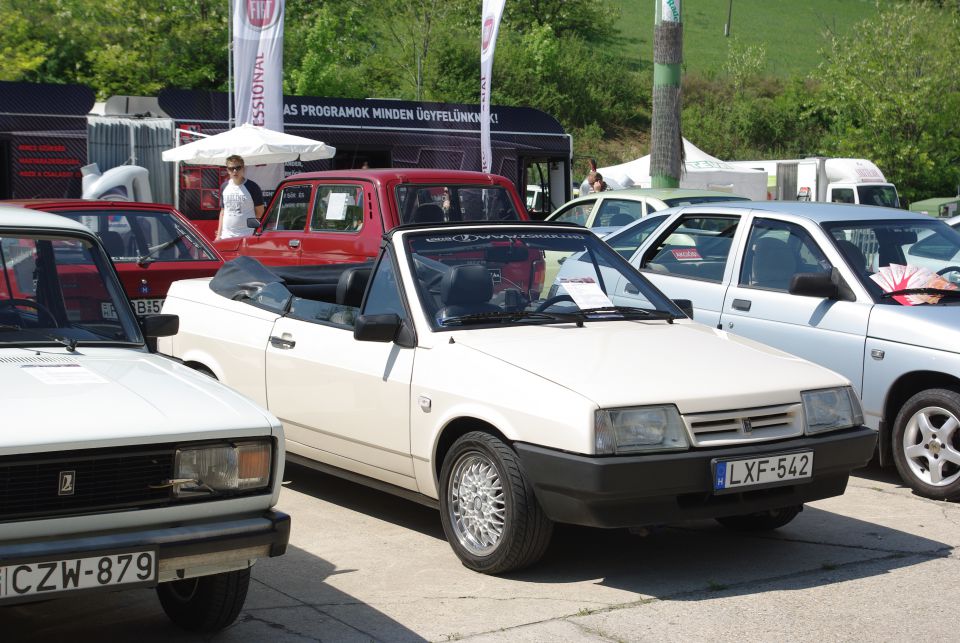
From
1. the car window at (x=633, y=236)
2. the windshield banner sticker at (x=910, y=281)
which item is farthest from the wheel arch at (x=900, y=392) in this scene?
the car window at (x=633, y=236)

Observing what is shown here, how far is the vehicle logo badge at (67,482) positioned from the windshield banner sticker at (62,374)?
537mm

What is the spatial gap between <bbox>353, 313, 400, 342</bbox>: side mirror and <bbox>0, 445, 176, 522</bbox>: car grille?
5.94 ft

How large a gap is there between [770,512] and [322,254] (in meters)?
5.80

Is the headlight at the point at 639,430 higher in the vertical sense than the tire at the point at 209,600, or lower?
higher

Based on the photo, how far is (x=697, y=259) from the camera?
8.41 m

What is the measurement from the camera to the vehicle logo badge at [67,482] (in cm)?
371

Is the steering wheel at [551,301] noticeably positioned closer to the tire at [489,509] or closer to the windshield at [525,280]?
the windshield at [525,280]

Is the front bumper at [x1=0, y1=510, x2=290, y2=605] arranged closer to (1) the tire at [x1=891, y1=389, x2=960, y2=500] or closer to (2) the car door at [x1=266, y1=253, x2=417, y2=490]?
(2) the car door at [x1=266, y1=253, x2=417, y2=490]

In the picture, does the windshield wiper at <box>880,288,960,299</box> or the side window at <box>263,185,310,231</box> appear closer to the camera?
the windshield wiper at <box>880,288,960,299</box>

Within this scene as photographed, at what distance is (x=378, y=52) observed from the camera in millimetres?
50531

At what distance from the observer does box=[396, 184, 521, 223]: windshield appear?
10.2 m

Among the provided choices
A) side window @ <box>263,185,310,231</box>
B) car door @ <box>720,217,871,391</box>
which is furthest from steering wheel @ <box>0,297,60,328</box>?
side window @ <box>263,185,310,231</box>

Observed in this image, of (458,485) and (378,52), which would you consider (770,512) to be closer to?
(458,485)

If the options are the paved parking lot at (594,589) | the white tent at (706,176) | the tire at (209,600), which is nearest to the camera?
the tire at (209,600)
